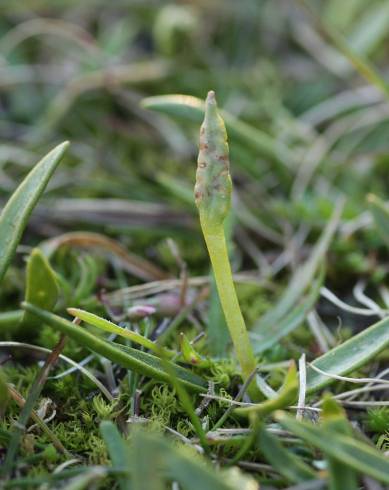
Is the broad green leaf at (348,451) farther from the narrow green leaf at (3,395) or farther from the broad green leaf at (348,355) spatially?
the narrow green leaf at (3,395)

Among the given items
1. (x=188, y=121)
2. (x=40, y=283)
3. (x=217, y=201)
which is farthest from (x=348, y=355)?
(x=188, y=121)

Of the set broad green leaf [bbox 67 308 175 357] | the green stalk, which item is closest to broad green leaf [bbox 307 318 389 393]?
the green stalk

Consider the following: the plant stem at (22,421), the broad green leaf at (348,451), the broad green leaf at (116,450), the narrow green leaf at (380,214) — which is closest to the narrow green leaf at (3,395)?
the plant stem at (22,421)

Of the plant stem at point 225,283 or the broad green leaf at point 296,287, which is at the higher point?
the plant stem at point 225,283

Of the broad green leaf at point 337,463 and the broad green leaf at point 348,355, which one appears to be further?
the broad green leaf at point 348,355

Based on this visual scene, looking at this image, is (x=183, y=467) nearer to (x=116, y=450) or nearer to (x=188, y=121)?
(x=116, y=450)

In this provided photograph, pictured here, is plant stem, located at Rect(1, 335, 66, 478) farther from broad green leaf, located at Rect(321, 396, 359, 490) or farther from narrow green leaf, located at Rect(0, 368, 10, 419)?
broad green leaf, located at Rect(321, 396, 359, 490)
